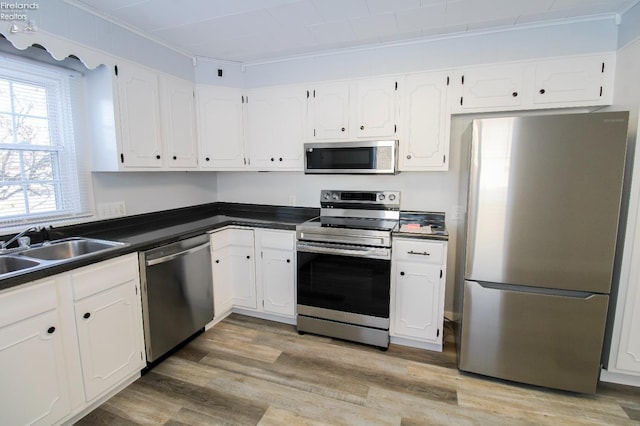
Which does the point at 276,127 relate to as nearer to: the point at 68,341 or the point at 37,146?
the point at 37,146

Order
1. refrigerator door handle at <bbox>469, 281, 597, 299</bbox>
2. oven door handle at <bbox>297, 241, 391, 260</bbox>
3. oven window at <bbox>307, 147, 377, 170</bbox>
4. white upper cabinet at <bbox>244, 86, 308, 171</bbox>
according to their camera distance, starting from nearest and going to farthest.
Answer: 1. refrigerator door handle at <bbox>469, 281, 597, 299</bbox>
2. oven door handle at <bbox>297, 241, 391, 260</bbox>
3. oven window at <bbox>307, 147, 377, 170</bbox>
4. white upper cabinet at <bbox>244, 86, 308, 171</bbox>

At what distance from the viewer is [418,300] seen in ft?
8.09

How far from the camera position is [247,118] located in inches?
124

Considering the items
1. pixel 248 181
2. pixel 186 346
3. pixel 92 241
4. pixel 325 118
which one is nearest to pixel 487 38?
pixel 325 118

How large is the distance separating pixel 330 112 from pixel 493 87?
136 centimetres

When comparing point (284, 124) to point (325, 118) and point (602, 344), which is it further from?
point (602, 344)

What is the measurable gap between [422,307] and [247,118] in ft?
8.09

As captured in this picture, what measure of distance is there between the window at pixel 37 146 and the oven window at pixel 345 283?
185cm

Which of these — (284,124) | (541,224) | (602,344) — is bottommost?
(602,344)

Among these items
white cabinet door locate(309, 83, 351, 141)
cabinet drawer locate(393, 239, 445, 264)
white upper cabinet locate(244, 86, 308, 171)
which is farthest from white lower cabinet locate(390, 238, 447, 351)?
white upper cabinet locate(244, 86, 308, 171)

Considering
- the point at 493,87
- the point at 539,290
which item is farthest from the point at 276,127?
the point at 539,290

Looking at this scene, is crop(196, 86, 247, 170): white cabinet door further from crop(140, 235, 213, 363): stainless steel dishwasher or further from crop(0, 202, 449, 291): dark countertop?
crop(140, 235, 213, 363): stainless steel dishwasher

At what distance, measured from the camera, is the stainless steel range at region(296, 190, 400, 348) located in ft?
8.09

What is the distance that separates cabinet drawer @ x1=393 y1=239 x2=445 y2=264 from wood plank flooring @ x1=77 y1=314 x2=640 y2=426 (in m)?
0.80
